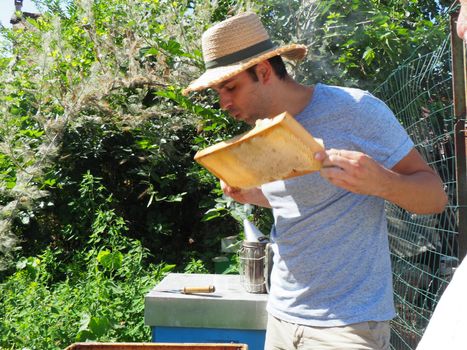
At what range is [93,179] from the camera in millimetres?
5156

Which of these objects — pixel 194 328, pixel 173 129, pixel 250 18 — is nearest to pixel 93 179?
pixel 173 129

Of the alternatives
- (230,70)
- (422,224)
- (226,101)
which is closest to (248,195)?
(226,101)

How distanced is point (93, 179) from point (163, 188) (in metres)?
0.53

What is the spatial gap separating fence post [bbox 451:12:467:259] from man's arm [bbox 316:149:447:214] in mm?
351

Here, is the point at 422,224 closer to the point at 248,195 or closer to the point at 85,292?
the point at 248,195

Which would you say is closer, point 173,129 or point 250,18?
point 250,18

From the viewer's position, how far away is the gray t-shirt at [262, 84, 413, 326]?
6.59 ft

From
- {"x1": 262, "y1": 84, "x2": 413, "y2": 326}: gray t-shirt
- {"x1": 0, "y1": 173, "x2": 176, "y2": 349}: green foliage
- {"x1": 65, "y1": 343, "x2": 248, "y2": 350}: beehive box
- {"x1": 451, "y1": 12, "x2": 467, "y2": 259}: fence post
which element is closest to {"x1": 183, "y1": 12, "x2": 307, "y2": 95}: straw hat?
{"x1": 262, "y1": 84, "x2": 413, "y2": 326}: gray t-shirt

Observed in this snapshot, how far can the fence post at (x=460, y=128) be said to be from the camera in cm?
228

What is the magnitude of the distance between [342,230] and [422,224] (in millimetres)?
1092

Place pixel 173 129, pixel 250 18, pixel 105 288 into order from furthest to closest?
1. pixel 173 129
2. pixel 105 288
3. pixel 250 18

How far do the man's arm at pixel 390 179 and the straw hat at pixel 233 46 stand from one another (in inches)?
22.7

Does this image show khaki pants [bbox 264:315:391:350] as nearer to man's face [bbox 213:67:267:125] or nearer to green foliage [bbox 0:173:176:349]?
man's face [bbox 213:67:267:125]

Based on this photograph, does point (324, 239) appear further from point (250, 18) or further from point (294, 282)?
point (250, 18)
